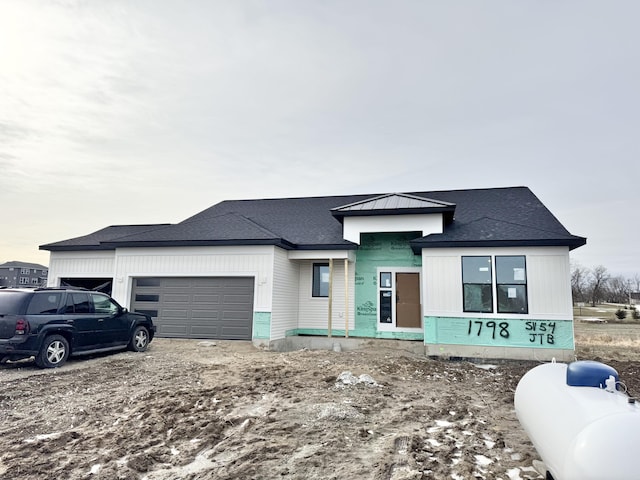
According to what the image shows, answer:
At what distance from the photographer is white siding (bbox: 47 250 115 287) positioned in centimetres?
1494

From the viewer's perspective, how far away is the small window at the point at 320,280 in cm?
1415

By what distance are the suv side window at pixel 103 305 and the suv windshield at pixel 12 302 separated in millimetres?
1519

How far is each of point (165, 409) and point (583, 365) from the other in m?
5.18

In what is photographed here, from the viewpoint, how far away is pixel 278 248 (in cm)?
1266

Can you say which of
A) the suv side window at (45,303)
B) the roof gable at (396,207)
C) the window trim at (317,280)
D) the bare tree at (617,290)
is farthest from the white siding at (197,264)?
the bare tree at (617,290)

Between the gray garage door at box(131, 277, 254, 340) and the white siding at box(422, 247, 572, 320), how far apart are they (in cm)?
555

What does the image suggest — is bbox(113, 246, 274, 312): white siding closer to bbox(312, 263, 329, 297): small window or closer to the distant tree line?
bbox(312, 263, 329, 297): small window

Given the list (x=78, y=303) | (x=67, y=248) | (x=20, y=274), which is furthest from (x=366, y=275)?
(x=20, y=274)

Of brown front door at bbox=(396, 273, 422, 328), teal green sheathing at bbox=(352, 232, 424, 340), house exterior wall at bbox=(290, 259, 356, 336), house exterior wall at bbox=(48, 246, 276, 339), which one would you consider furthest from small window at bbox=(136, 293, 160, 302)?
brown front door at bbox=(396, 273, 422, 328)

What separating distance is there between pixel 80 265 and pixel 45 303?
7738 millimetres

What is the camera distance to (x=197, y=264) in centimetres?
1283

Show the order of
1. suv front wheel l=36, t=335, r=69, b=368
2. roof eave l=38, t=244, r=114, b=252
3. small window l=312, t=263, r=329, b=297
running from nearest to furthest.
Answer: suv front wheel l=36, t=335, r=69, b=368
small window l=312, t=263, r=329, b=297
roof eave l=38, t=244, r=114, b=252

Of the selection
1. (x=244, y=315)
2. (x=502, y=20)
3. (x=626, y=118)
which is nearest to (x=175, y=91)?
(x=244, y=315)

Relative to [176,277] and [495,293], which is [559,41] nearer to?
[495,293]
